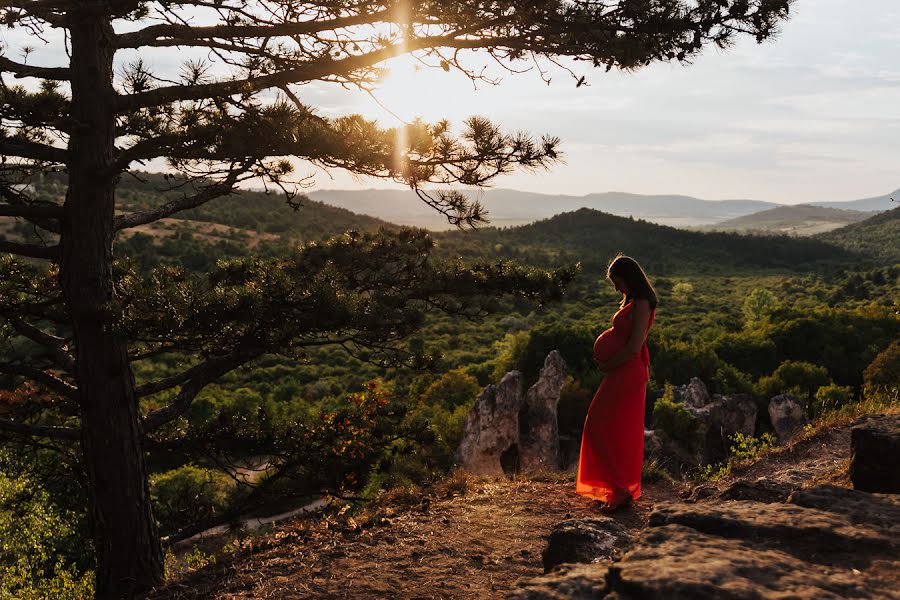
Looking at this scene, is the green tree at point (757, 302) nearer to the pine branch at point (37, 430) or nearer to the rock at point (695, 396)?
the rock at point (695, 396)

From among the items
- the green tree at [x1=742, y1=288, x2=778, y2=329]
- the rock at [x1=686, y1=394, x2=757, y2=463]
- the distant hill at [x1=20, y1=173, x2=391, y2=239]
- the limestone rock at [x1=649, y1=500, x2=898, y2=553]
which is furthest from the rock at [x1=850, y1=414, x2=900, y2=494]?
the green tree at [x1=742, y1=288, x2=778, y2=329]

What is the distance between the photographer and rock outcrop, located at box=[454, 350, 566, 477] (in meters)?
16.3

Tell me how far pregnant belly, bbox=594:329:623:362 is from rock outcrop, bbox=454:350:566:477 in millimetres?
10687

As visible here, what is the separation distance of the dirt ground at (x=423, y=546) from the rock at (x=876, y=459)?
2.72 ft

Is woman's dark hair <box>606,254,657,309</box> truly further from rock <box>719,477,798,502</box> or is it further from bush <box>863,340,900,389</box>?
bush <box>863,340,900,389</box>

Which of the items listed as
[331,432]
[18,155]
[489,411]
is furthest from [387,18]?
[489,411]

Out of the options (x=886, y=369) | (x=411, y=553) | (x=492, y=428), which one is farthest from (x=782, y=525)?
(x=886, y=369)

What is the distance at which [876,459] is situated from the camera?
11.1ft

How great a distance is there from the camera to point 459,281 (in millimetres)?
7254

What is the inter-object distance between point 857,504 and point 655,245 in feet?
359

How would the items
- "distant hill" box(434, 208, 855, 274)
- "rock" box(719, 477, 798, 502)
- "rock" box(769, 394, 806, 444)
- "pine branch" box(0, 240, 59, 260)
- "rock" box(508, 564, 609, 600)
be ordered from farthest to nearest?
"distant hill" box(434, 208, 855, 274) → "rock" box(769, 394, 806, 444) → "pine branch" box(0, 240, 59, 260) → "rock" box(719, 477, 798, 502) → "rock" box(508, 564, 609, 600)

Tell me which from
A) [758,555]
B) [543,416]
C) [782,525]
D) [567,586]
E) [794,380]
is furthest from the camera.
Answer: [794,380]

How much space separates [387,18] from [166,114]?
3.21 meters

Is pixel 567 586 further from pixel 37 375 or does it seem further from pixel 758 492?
pixel 37 375
